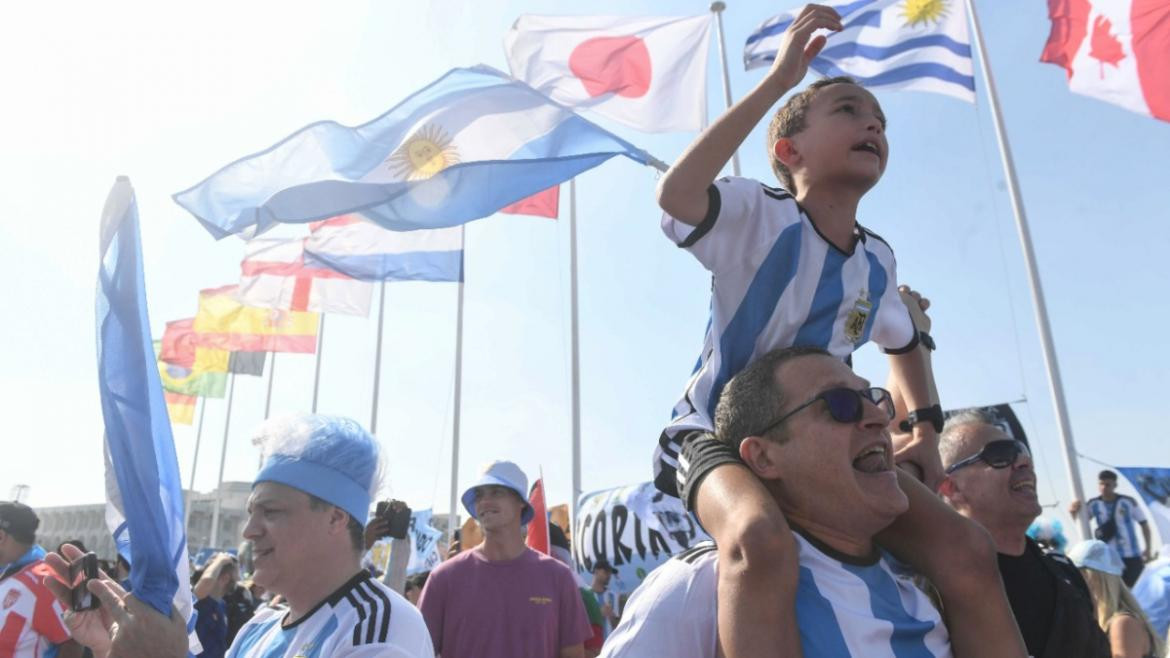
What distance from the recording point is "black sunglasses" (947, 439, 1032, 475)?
2.95 m

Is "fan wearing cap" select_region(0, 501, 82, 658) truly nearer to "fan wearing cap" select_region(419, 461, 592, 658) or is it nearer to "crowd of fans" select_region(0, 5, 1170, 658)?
"fan wearing cap" select_region(419, 461, 592, 658)

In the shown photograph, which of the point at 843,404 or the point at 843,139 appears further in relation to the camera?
the point at 843,139

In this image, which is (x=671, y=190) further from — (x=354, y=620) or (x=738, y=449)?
(x=354, y=620)

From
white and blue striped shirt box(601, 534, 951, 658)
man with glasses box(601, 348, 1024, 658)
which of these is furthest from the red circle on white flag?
white and blue striped shirt box(601, 534, 951, 658)

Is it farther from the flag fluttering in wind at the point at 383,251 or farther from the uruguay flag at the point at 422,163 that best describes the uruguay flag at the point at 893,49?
the flag fluttering in wind at the point at 383,251

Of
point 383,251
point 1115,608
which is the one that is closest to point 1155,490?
point 1115,608

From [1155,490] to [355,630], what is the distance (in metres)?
8.06

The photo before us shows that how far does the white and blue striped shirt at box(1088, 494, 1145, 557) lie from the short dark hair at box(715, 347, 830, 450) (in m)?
8.62

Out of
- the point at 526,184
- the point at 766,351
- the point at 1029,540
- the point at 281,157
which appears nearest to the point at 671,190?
the point at 766,351

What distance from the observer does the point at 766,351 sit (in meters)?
2.29

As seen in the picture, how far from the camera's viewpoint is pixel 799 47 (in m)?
2.32

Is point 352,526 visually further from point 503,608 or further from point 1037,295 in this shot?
point 1037,295

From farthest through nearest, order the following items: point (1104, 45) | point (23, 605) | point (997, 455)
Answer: point (1104, 45)
point (23, 605)
point (997, 455)

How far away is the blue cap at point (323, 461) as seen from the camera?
287 cm
